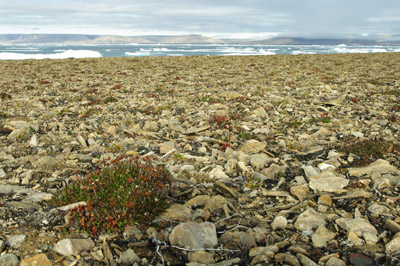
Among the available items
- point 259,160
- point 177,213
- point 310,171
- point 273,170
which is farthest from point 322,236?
point 259,160

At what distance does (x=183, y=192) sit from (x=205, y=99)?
30.7ft

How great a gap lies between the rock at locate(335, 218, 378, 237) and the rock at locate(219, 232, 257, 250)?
1.40 metres

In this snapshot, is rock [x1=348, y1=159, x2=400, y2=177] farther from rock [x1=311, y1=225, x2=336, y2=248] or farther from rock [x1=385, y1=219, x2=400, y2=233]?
rock [x1=311, y1=225, x2=336, y2=248]

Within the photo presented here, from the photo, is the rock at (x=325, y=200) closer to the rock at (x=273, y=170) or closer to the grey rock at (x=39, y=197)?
the rock at (x=273, y=170)

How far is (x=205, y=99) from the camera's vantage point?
48.1 feet

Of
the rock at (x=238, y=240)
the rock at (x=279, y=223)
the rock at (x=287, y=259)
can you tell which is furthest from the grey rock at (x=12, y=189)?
the rock at (x=287, y=259)

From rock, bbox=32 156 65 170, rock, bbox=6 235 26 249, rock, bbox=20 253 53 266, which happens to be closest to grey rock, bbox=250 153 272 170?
rock, bbox=32 156 65 170

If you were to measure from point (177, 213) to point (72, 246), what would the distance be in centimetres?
156

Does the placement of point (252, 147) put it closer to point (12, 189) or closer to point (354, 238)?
point (354, 238)

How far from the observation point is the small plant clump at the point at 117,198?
447 centimetres

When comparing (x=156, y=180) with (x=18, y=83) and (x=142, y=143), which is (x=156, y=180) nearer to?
(x=142, y=143)

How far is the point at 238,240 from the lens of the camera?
14.0 feet

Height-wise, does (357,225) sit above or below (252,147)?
below

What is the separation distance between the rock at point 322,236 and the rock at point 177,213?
1.85 meters
